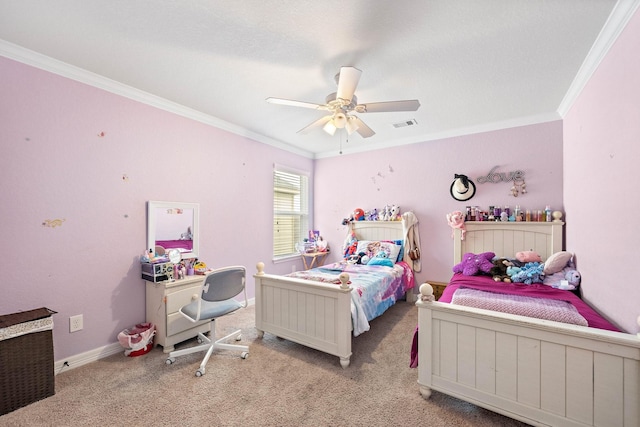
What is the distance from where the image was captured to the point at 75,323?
2.29 metres

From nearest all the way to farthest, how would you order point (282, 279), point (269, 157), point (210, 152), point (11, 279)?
point (11, 279)
point (282, 279)
point (210, 152)
point (269, 157)

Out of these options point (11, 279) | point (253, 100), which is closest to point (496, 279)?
point (253, 100)

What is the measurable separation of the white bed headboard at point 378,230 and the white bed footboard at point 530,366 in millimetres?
2430

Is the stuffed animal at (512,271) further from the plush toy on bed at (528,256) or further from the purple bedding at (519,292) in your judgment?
the plush toy on bed at (528,256)

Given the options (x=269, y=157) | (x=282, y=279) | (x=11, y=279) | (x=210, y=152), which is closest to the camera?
(x=11, y=279)

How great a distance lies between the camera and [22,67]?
2.06m

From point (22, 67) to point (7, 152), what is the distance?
0.67 m

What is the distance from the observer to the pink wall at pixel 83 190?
204cm

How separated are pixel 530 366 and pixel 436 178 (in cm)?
286

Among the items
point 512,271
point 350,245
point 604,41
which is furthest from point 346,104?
point 350,245

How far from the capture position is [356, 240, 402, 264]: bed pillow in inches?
155

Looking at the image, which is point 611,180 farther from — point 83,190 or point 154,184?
point 83,190

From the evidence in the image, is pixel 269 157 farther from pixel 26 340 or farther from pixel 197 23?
pixel 26 340

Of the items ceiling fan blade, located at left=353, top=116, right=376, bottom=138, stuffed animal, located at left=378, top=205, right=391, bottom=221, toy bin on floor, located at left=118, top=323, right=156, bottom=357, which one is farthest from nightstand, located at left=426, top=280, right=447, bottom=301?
toy bin on floor, located at left=118, top=323, right=156, bottom=357
